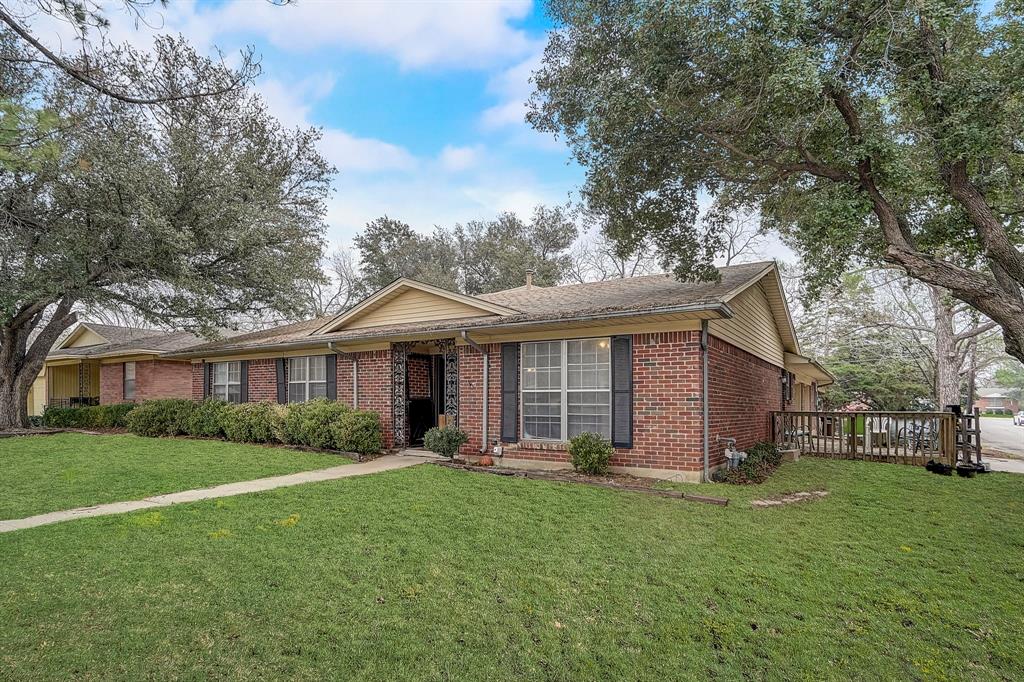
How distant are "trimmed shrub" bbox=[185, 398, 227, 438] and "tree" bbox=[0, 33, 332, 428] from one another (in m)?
3.52

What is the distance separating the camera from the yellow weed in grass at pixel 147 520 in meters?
5.44

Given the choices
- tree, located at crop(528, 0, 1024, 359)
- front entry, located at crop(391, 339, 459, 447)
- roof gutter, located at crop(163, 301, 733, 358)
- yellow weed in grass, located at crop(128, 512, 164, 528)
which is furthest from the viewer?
front entry, located at crop(391, 339, 459, 447)

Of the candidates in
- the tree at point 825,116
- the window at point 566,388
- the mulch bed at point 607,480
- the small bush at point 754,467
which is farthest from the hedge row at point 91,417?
the small bush at point 754,467

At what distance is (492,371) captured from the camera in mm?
10117

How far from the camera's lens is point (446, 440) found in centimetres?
995

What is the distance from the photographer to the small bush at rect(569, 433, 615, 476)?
326 inches

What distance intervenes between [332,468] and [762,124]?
9.16 meters

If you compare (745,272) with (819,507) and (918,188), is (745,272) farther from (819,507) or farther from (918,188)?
(819,507)

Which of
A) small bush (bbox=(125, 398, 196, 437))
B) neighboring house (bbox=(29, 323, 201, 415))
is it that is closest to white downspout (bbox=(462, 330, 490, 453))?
small bush (bbox=(125, 398, 196, 437))

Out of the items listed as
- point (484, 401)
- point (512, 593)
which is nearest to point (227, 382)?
point (484, 401)

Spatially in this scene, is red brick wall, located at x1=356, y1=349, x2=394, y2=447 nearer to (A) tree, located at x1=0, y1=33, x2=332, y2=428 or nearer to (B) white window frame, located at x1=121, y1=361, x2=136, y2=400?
(A) tree, located at x1=0, y1=33, x2=332, y2=428

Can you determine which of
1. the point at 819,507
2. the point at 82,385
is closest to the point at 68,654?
the point at 819,507

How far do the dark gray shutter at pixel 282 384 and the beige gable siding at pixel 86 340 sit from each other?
44.2 ft

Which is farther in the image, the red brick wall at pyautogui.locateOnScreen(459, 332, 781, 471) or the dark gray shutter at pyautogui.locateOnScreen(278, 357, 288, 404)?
the dark gray shutter at pyautogui.locateOnScreen(278, 357, 288, 404)
